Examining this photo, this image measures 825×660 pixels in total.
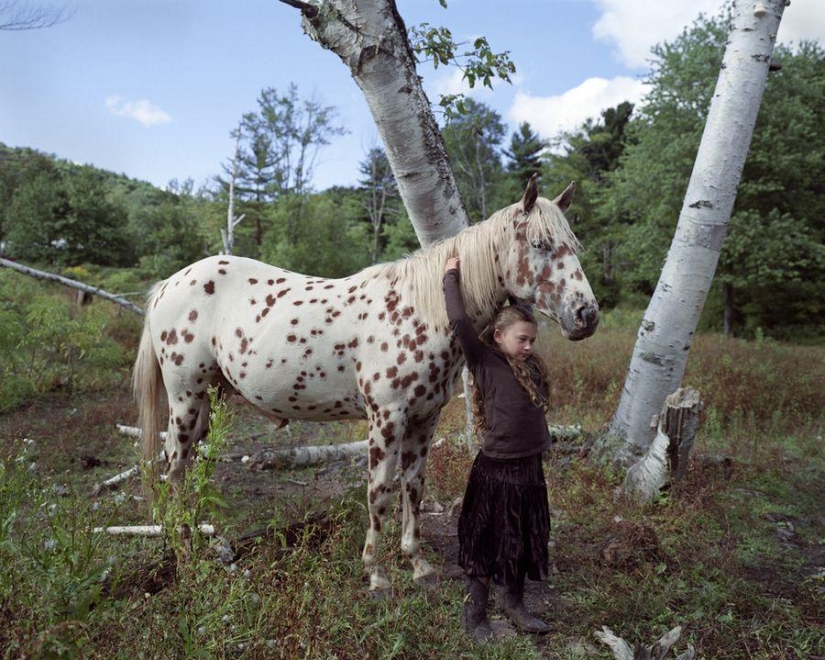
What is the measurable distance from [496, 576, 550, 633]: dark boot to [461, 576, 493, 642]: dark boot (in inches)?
5.3

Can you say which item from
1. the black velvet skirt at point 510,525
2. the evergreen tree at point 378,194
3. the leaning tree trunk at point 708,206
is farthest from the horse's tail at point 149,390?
the evergreen tree at point 378,194

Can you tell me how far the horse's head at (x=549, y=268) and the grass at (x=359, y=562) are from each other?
1.49 meters

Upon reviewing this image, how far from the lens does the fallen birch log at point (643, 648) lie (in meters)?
2.38

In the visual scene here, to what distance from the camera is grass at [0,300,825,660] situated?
1.94 meters

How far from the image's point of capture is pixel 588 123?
3091cm

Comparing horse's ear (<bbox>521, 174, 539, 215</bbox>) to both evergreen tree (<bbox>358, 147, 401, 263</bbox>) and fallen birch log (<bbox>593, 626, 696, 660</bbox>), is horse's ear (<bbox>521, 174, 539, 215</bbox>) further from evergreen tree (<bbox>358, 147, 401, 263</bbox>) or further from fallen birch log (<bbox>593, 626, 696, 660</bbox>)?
evergreen tree (<bbox>358, 147, 401, 263</bbox>)

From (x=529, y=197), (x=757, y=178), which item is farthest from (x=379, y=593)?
(x=757, y=178)

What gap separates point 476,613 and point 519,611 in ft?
0.82

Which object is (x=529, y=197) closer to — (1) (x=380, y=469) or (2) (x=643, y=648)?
(1) (x=380, y=469)

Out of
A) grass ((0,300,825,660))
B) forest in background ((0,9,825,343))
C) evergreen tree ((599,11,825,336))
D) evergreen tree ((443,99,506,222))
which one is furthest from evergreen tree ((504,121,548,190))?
grass ((0,300,825,660))

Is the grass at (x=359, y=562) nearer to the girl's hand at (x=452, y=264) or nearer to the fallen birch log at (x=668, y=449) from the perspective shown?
the fallen birch log at (x=668, y=449)

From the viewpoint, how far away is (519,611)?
2850 mm

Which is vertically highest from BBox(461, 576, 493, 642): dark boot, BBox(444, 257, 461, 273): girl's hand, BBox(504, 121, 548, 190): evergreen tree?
BBox(504, 121, 548, 190): evergreen tree

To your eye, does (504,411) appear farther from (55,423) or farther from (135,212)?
(135,212)
